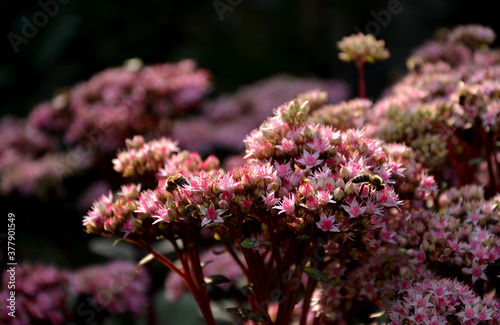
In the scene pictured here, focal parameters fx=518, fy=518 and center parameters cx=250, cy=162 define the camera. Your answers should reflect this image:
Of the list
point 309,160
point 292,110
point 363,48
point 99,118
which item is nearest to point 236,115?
point 99,118

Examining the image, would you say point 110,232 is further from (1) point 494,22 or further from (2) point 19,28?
(1) point 494,22

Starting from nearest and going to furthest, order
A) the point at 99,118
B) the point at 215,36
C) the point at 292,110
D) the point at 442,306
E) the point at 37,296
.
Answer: the point at 442,306 < the point at 292,110 < the point at 37,296 < the point at 99,118 < the point at 215,36

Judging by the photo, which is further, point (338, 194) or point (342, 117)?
point (342, 117)

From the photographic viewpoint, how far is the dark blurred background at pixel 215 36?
3.95 meters

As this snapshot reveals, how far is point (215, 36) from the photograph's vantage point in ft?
14.4

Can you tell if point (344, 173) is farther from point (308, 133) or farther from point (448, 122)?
point (448, 122)

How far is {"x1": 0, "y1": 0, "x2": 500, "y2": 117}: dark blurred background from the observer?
13.0ft

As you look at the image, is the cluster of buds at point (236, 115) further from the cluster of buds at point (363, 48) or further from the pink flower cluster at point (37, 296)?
the pink flower cluster at point (37, 296)

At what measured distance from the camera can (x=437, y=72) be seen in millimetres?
2205

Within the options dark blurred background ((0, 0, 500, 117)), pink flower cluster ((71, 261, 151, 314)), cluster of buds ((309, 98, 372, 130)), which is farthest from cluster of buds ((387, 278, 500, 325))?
dark blurred background ((0, 0, 500, 117))

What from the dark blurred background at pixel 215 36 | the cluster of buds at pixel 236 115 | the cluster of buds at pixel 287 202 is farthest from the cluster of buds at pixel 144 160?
the dark blurred background at pixel 215 36

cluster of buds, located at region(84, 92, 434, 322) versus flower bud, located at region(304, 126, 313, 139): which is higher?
flower bud, located at region(304, 126, 313, 139)

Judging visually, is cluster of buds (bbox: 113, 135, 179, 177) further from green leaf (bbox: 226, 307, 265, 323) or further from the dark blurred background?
the dark blurred background

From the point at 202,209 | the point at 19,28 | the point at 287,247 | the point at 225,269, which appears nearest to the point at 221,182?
the point at 202,209
